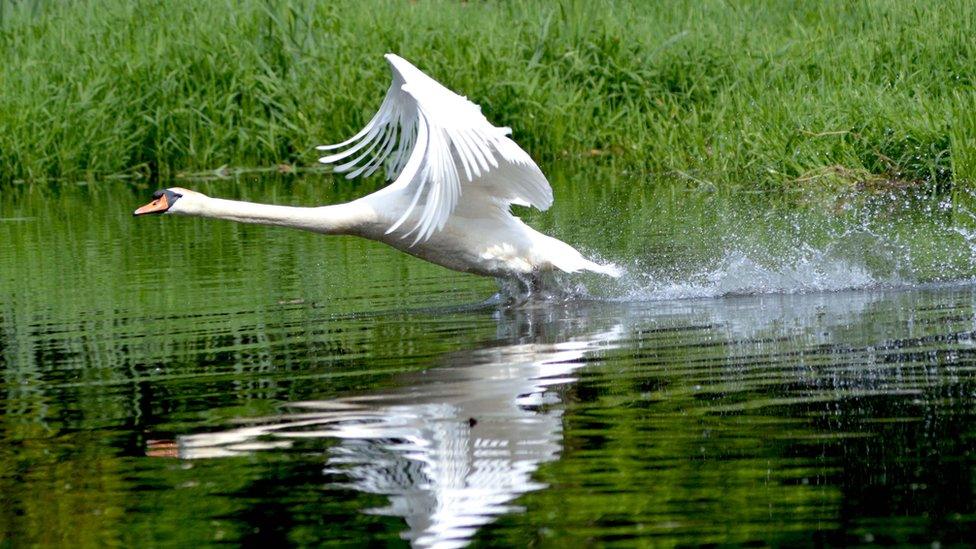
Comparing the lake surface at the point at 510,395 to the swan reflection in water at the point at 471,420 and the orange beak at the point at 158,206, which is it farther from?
the orange beak at the point at 158,206

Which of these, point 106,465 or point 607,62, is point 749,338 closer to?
point 106,465

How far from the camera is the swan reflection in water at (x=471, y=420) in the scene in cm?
504

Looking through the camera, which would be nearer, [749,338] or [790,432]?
[790,432]

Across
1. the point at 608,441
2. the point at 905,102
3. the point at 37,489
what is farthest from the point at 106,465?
the point at 905,102

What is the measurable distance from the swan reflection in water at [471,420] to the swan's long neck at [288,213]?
971mm

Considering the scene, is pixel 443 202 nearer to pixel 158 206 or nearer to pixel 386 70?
pixel 158 206

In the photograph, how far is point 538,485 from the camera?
508cm

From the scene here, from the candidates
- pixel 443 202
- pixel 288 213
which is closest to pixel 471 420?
pixel 443 202

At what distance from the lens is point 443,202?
854cm

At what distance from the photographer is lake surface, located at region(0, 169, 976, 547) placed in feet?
15.8

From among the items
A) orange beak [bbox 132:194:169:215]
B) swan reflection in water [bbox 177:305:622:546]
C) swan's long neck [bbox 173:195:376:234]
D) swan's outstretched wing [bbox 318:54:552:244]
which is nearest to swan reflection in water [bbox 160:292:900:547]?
swan reflection in water [bbox 177:305:622:546]

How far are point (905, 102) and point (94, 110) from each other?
296 inches

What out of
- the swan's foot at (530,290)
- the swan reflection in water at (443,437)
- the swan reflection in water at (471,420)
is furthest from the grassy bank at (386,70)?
the swan reflection in water at (443,437)

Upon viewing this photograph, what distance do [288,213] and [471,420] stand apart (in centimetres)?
308
